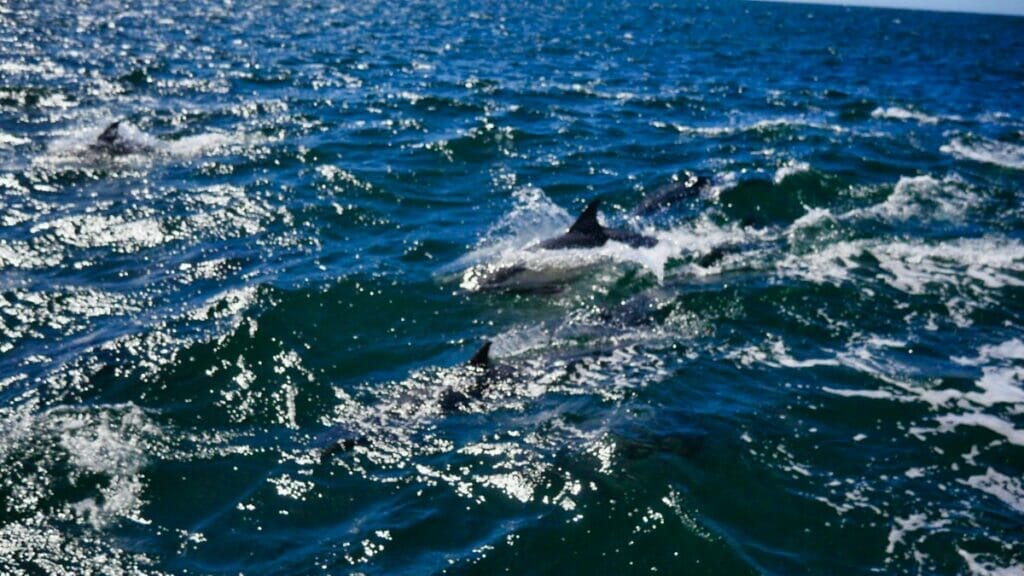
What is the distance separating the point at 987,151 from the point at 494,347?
53.6 feet

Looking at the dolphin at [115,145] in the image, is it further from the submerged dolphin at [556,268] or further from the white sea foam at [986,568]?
the white sea foam at [986,568]

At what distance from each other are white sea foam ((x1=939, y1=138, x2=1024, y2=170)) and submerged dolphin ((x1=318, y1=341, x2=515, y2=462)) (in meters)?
15.3

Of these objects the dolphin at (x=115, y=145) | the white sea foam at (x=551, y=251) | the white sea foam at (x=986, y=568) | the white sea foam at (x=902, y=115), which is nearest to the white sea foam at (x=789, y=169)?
the white sea foam at (x=551, y=251)

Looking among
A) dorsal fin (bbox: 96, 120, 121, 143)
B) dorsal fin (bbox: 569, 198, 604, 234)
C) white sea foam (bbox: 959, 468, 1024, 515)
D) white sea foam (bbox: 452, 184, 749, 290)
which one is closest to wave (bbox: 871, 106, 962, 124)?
white sea foam (bbox: 452, 184, 749, 290)

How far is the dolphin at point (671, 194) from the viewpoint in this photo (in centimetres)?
1349

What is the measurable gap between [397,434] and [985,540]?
16.1 feet

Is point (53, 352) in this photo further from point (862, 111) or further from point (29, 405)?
point (862, 111)

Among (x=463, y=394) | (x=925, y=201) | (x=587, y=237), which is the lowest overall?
(x=463, y=394)

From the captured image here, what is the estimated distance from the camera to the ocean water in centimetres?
588

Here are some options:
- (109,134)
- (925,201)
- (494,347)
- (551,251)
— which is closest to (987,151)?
(925,201)

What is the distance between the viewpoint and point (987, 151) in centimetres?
1892

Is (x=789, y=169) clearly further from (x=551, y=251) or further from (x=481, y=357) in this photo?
(x=481, y=357)

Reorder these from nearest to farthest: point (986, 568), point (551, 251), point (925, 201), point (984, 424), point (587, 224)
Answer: point (986, 568) → point (984, 424) → point (551, 251) → point (587, 224) → point (925, 201)

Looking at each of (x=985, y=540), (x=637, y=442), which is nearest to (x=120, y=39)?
(x=637, y=442)
